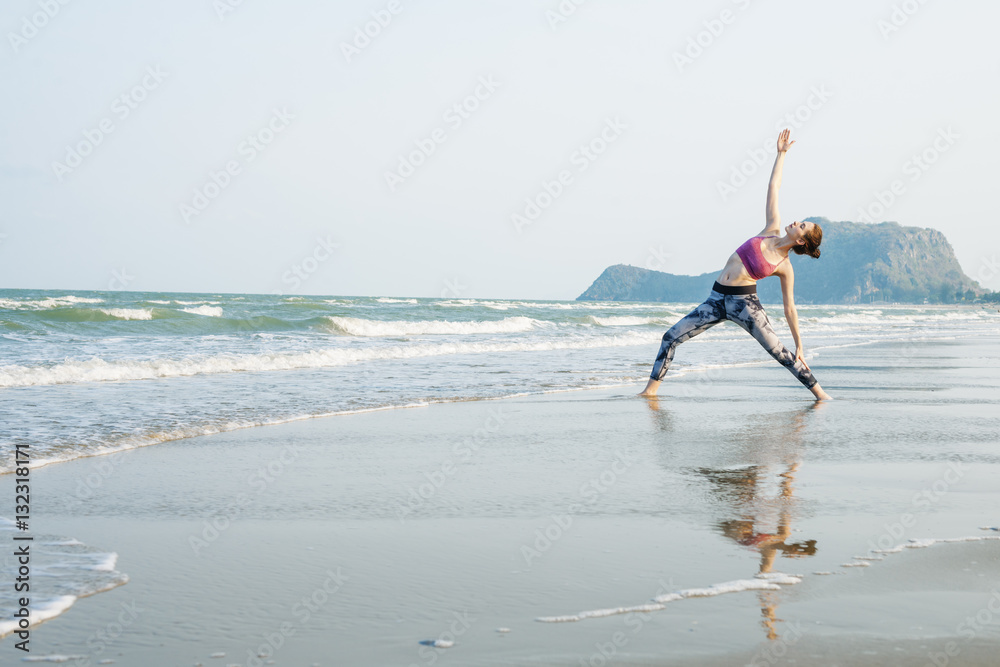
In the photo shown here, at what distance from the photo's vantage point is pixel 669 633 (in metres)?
2.46

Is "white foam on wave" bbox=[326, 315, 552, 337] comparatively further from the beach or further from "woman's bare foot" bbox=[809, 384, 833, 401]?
the beach

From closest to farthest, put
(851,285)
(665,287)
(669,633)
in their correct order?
(669,633), (665,287), (851,285)

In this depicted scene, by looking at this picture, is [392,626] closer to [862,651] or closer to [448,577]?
→ [448,577]

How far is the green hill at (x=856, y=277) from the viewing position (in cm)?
15712

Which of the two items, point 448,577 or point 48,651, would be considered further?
point 448,577

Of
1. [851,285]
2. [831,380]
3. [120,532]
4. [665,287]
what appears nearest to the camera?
[120,532]

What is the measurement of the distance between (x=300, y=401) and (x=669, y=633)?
6.66 meters

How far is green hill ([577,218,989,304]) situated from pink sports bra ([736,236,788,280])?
142m


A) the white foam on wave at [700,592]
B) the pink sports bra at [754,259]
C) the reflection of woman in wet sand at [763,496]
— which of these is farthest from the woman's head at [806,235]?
the white foam on wave at [700,592]

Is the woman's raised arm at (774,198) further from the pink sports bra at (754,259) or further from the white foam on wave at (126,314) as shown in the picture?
the white foam on wave at (126,314)

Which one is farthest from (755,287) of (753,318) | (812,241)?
(812,241)

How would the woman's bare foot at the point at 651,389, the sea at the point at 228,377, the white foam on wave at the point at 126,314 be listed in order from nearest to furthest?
the sea at the point at 228,377 < the woman's bare foot at the point at 651,389 < the white foam on wave at the point at 126,314

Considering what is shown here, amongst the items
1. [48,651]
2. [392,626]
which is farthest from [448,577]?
[48,651]

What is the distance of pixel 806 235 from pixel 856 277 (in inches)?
6789
